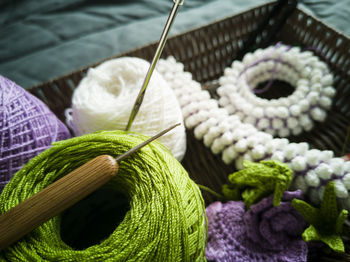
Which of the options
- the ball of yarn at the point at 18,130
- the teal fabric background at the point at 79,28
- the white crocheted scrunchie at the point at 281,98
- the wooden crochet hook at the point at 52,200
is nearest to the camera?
the wooden crochet hook at the point at 52,200

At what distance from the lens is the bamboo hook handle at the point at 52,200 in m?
0.32

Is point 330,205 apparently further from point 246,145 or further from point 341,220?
point 246,145

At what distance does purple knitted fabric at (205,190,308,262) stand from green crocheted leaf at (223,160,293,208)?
2cm

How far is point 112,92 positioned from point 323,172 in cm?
39

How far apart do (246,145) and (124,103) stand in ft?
0.77

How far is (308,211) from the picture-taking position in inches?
16.7

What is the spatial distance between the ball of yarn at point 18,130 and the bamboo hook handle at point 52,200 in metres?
0.13

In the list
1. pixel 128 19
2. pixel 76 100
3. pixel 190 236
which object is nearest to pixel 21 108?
pixel 76 100

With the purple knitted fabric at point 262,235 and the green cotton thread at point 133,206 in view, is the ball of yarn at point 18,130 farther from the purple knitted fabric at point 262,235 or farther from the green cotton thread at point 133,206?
the purple knitted fabric at point 262,235

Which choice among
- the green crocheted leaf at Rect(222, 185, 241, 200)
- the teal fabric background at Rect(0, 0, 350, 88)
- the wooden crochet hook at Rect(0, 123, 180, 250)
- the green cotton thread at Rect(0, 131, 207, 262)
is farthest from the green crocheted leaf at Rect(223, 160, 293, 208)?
the teal fabric background at Rect(0, 0, 350, 88)

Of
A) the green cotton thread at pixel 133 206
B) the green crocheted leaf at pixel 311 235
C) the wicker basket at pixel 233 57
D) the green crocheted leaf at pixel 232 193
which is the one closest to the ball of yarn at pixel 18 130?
the green cotton thread at pixel 133 206

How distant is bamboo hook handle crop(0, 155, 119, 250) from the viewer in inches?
12.6

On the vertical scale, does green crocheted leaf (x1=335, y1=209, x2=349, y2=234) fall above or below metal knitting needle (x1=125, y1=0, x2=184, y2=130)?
below

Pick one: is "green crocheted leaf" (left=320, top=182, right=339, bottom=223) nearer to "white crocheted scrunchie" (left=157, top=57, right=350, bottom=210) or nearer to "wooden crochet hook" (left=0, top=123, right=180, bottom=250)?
"white crocheted scrunchie" (left=157, top=57, right=350, bottom=210)
